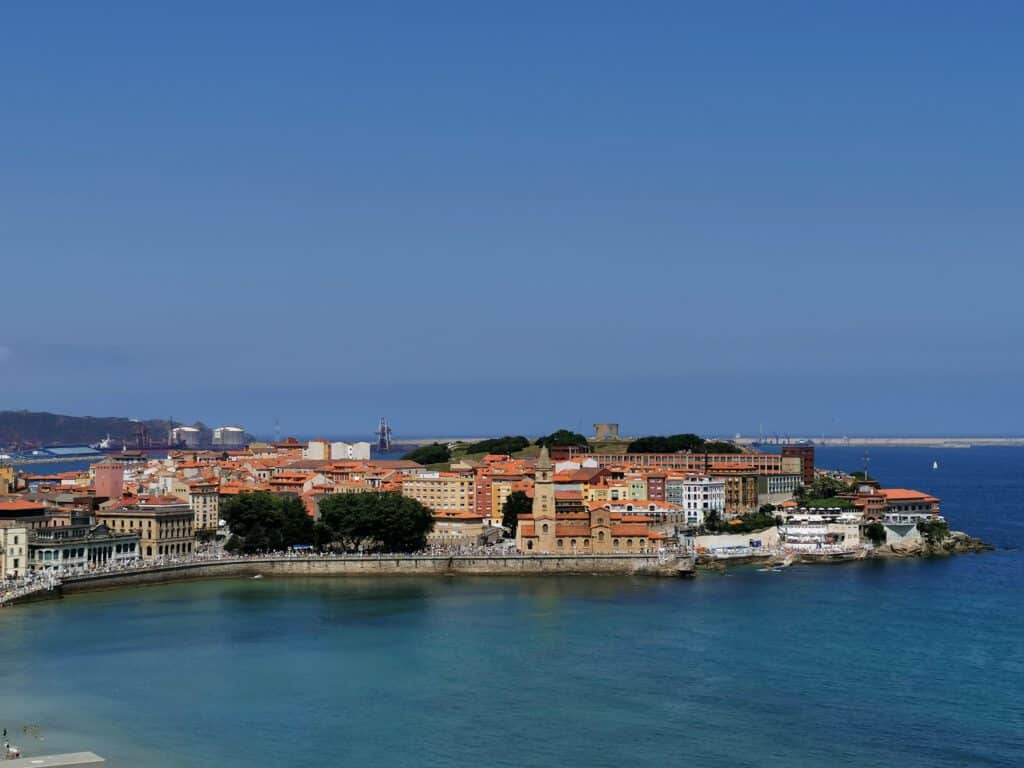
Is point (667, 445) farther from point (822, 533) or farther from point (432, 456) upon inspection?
point (822, 533)

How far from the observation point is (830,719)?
27.8 meters

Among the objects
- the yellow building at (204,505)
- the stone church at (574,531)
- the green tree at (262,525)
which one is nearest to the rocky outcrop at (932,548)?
the stone church at (574,531)

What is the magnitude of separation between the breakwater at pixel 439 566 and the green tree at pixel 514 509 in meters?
9.53

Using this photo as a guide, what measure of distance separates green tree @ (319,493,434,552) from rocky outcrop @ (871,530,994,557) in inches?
769

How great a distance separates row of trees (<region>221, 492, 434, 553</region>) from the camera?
5400cm

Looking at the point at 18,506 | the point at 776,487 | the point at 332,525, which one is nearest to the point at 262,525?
the point at 332,525

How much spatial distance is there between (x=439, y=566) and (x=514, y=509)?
11.6 m

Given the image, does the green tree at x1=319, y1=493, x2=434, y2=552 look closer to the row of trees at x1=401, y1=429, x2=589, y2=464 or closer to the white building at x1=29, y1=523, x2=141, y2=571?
the white building at x1=29, y1=523, x2=141, y2=571

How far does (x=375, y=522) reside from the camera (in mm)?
53938

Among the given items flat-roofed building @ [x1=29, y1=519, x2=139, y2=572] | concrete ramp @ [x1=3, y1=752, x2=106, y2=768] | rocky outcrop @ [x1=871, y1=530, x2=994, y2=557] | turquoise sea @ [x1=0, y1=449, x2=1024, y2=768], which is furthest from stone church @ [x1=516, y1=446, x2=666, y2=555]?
concrete ramp @ [x1=3, y1=752, x2=106, y2=768]

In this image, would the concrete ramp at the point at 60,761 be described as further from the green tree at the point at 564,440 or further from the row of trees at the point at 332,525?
the green tree at the point at 564,440

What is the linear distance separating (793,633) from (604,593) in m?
9.77

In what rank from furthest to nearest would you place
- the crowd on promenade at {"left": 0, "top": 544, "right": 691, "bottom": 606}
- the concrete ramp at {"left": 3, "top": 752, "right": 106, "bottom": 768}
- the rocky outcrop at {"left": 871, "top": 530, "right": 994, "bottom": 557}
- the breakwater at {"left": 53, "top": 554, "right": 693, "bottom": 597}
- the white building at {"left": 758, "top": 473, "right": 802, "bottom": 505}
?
the white building at {"left": 758, "top": 473, "right": 802, "bottom": 505} < the rocky outcrop at {"left": 871, "top": 530, "right": 994, "bottom": 557} < the breakwater at {"left": 53, "top": 554, "right": 693, "bottom": 597} < the crowd on promenade at {"left": 0, "top": 544, "right": 691, "bottom": 606} < the concrete ramp at {"left": 3, "top": 752, "right": 106, "bottom": 768}

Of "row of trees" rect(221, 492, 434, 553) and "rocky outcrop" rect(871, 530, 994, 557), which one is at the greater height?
"row of trees" rect(221, 492, 434, 553)
